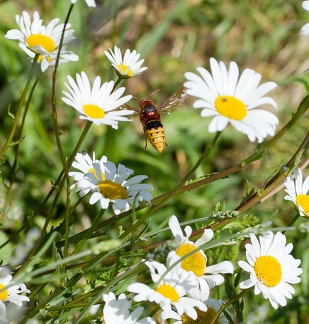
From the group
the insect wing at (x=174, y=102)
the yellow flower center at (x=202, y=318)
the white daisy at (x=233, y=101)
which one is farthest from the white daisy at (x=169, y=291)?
the insect wing at (x=174, y=102)

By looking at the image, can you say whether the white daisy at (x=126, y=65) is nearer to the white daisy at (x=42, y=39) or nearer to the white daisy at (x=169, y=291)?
the white daisy at (x=42, y=39)

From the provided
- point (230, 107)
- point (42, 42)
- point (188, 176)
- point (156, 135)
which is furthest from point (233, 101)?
point (42, 42)

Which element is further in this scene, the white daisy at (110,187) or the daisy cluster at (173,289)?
the white daisy at (110,187)

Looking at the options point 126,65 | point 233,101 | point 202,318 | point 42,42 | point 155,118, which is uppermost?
point 42,42

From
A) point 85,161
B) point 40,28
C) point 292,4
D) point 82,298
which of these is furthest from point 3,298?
point 292,4

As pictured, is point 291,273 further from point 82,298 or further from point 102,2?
point 102,2

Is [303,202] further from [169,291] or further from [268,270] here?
[169,291]

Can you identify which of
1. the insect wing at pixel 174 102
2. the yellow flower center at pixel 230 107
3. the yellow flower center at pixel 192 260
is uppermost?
the insect wing at pixel 174 102
